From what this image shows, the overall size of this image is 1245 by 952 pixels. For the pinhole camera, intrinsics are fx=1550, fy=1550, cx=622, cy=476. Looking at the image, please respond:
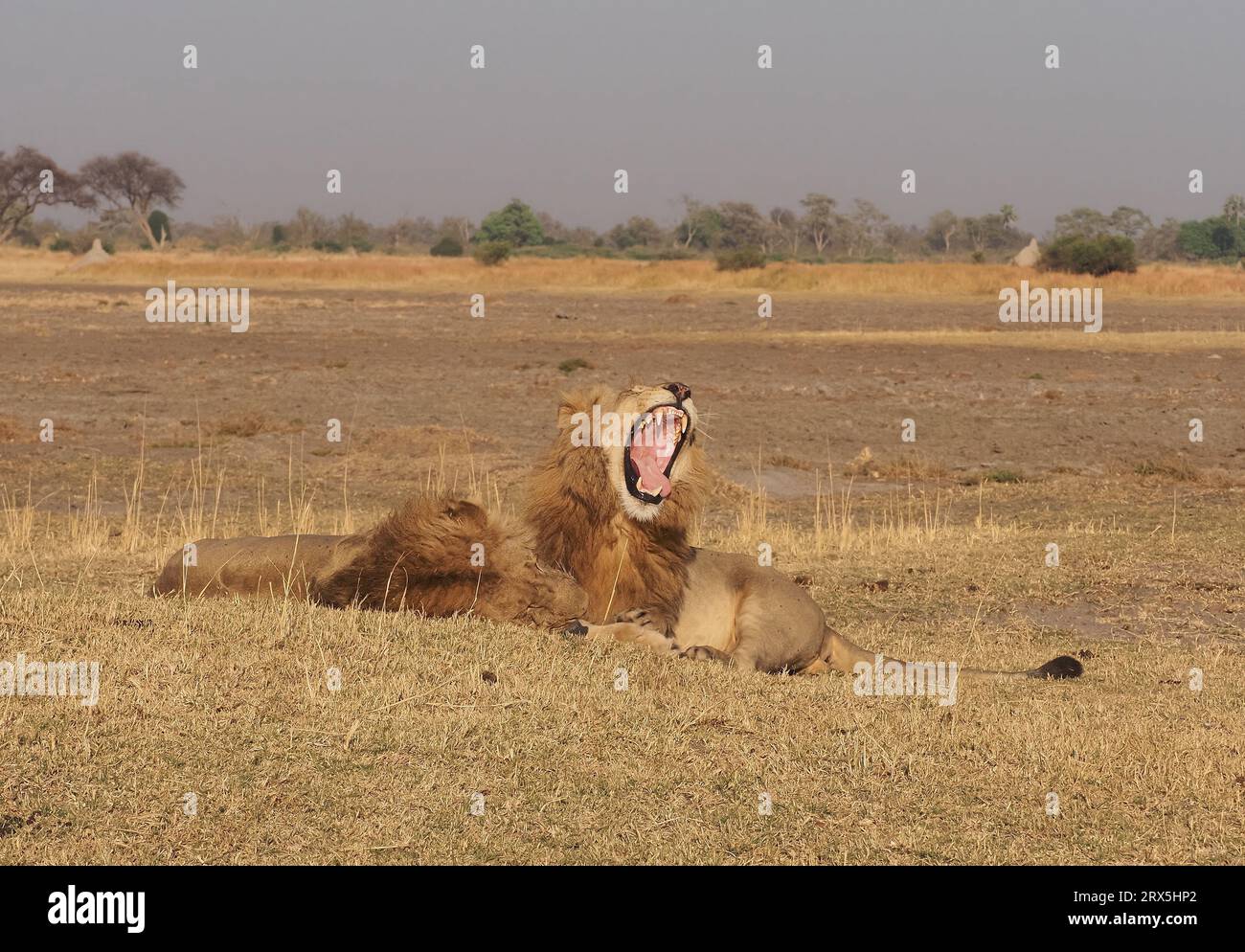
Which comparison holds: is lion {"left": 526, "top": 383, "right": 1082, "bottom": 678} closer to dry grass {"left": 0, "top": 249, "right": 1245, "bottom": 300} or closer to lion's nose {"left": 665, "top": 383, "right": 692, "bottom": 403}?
lion's nose {"left": 665, "top": 383, "right": 692, "bottom": 403}

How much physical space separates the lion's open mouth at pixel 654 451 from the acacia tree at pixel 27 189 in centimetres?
8512

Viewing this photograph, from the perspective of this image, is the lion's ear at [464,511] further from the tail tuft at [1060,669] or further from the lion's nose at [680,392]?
the tail tuft at [1060,669]

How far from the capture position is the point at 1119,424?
17953 millimetres

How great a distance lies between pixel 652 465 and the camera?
21.9 feet

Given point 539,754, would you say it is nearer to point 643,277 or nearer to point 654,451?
point 654,451

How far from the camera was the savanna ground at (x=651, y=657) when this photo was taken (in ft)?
13.7

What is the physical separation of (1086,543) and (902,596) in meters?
2.03

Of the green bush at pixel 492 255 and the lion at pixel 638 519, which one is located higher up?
the green bush at pixel 492 255

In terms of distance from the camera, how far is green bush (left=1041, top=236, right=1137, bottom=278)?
5181cm

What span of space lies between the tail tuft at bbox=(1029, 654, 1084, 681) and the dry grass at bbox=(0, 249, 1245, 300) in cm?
3838

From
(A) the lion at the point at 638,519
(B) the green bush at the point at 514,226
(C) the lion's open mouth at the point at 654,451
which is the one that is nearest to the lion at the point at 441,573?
(A) the lion at the point at 638,519

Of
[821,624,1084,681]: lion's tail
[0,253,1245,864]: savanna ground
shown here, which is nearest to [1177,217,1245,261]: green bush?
[0,253,1245,864]: savanna ground
